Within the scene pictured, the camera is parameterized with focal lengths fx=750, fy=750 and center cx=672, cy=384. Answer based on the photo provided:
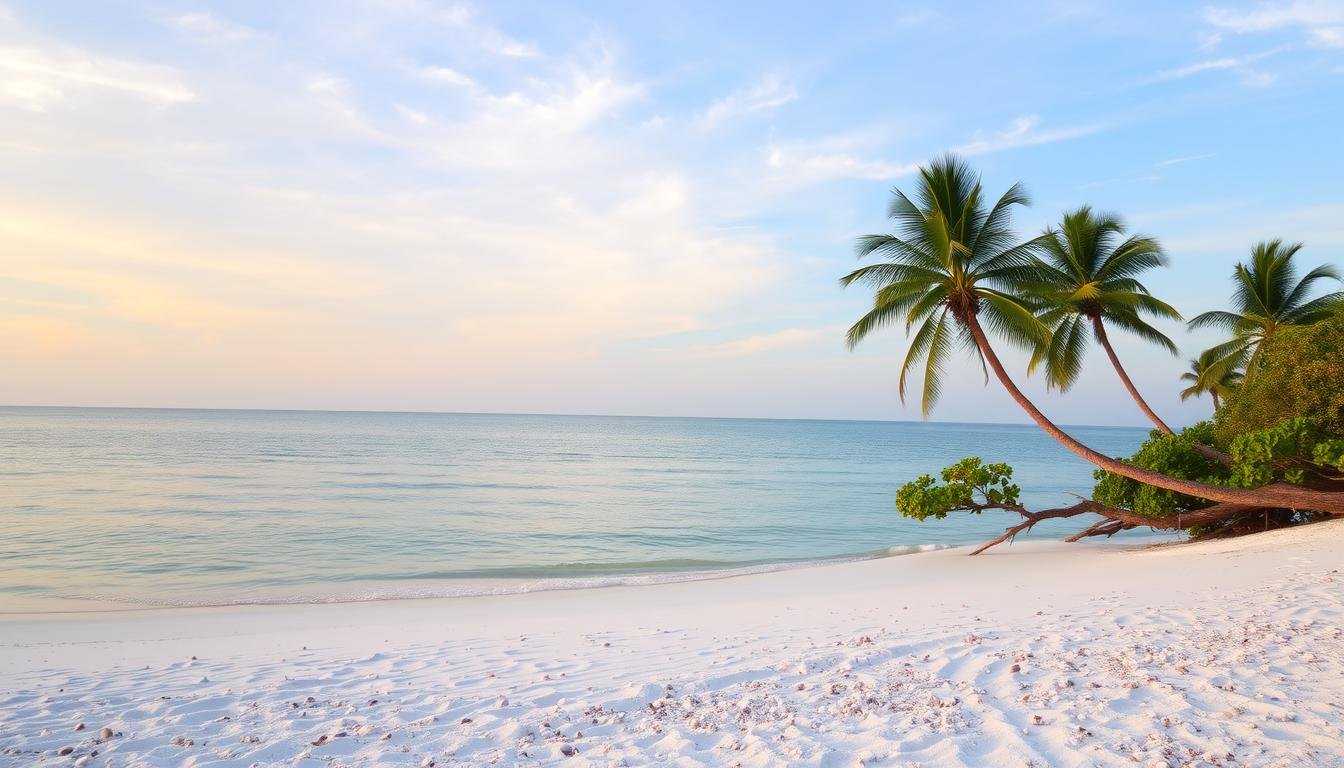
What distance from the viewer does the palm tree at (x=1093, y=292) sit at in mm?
17891

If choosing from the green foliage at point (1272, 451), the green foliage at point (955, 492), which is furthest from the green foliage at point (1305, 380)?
the green foliage at point (955, 492)

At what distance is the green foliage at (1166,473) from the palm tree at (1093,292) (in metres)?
3.40

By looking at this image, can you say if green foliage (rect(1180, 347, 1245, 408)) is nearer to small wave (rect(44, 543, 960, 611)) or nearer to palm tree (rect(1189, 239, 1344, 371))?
palm tree (rect(1189, 239, 1344, 371))

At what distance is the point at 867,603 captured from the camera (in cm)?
962

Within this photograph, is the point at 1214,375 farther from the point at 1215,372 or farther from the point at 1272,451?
the point at 1272,451

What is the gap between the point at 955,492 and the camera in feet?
48.8

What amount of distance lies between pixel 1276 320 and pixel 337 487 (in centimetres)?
3120

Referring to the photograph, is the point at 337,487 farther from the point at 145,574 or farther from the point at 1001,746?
the point at 1001,746

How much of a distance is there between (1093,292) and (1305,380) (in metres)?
4.55

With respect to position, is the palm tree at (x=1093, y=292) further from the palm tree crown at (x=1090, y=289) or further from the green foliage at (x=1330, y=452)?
the green foliage at (x=1330, y=452)

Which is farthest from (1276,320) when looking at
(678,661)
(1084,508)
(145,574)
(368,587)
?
(145,574)

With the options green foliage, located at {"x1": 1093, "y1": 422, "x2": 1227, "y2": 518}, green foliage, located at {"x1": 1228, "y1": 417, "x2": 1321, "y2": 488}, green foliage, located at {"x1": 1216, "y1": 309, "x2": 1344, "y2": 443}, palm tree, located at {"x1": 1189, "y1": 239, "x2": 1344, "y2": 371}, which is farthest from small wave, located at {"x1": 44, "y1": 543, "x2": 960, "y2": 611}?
palm tree, located at {"x1": 1189, "y1": 239, "x2": 1344, "y2": 371}

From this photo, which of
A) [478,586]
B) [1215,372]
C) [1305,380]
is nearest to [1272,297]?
[1215,372]

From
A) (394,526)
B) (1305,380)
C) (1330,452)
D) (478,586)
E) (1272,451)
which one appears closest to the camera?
(1330,452)
